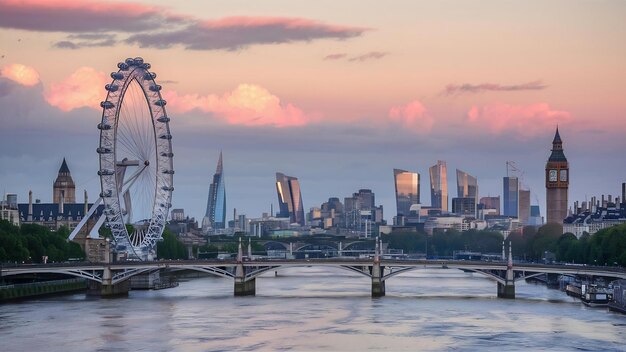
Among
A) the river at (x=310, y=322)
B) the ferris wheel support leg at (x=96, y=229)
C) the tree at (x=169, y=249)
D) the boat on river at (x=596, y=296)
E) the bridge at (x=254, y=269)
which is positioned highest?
the ferris wheel support leg at (x=96, y=229)

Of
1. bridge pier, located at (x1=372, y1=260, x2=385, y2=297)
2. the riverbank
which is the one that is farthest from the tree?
bridge pier, located at (x1=372, y1=260, x2=385, y2=297)

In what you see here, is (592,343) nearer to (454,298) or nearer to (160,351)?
(160,351)

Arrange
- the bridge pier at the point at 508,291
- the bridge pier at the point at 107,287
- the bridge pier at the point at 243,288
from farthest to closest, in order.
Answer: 1. the bridge pier at the point at 243,288
2. the bridge pier at the point at 508,291
3. the bridge pier at the point at 107,287

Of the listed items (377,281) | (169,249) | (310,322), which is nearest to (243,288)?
(377,281)

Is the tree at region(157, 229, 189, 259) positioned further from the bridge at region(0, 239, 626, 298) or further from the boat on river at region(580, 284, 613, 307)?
the boat on river at region(580, 284, 613, 307)

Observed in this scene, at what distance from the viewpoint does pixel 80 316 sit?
101 meters

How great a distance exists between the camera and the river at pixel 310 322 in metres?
86.4

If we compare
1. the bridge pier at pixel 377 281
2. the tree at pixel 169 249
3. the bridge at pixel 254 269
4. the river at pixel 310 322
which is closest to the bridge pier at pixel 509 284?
the bridge at pixel 254 269

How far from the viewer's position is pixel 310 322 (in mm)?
99312

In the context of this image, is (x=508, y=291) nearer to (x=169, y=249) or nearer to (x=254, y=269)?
(x=254, y=269)

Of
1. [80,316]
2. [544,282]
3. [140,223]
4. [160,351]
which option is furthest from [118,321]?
[544,282]

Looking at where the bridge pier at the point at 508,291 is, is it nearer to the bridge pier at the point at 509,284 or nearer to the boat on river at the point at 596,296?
the bridge pier at the point at 509,284

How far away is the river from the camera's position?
86.4 metres

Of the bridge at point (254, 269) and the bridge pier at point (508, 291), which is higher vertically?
the bridge at point (254, 269)
